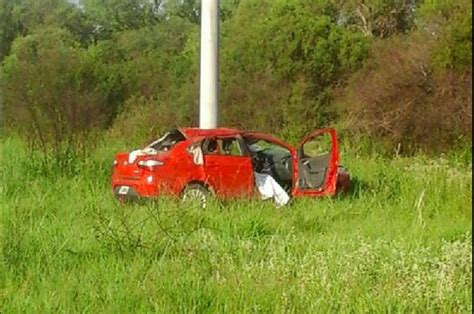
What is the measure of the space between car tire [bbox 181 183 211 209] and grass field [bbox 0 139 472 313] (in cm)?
18

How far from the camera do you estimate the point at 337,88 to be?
20422mm

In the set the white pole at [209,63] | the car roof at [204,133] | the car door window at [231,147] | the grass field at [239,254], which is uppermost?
the white pole at [209,63]

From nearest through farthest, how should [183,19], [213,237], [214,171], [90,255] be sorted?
[90,255], [213,237], [214,171], [183,19]

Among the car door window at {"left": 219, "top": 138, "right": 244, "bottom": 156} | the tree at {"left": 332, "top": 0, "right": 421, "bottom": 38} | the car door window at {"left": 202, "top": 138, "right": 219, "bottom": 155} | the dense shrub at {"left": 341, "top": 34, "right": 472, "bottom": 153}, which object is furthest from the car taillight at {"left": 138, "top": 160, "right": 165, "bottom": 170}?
the tree at {"left": 332, "top": 0, "right": 421, "bottom": 38}

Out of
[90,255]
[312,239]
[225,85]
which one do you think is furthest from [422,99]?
[90,255]

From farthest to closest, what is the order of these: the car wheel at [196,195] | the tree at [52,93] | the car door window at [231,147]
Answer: the tree at [52,93] → the car door window at [231,147] → the car wheel at [196,195]

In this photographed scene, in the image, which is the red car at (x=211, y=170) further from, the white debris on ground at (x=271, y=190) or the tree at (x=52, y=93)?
the tree at (x=52, y=93)

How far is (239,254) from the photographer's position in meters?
5.93

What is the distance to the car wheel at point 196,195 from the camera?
28.2 feet

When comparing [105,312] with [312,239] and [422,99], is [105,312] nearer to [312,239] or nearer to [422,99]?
[312,239]

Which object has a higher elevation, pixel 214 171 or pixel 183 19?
pixel 183 19

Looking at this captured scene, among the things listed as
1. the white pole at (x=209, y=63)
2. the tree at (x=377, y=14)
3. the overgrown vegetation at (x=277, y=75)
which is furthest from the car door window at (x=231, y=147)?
the tree at (x=377, y=14)

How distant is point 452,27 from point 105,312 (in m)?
12.8

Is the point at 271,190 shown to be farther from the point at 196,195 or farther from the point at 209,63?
the point at 209,63
